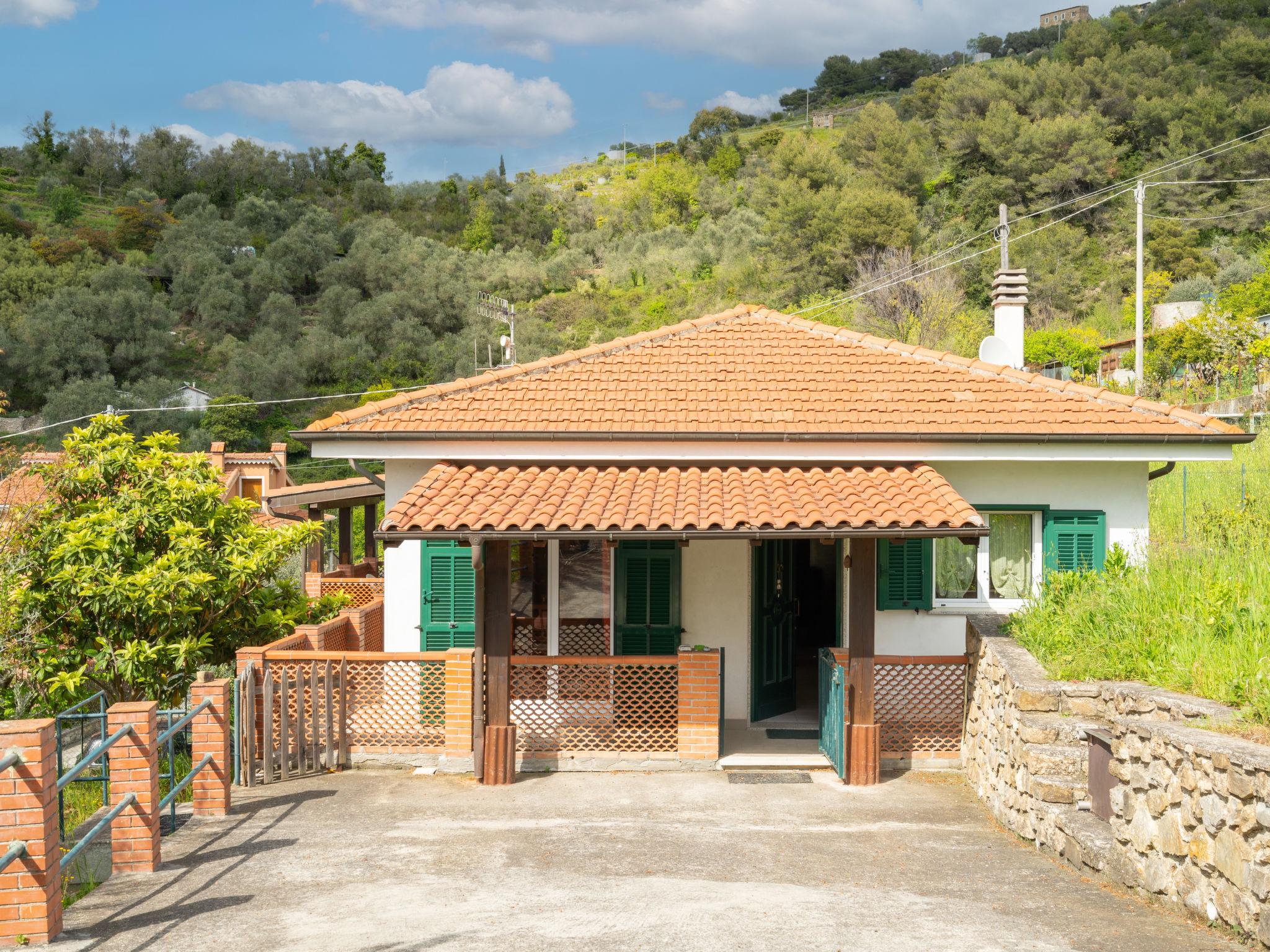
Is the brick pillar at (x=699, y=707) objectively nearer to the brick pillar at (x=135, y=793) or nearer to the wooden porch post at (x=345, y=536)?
the brick pillar at (x=135, y=793)

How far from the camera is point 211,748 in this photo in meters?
8.20

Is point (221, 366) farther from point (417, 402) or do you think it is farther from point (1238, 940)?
point (1238, 940)

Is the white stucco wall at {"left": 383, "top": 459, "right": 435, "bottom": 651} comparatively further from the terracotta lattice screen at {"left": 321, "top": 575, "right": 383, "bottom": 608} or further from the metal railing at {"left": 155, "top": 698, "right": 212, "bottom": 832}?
the terracotta lattice screen at {"left": 321, "top": 575, "right": 383, "bottom": 608}

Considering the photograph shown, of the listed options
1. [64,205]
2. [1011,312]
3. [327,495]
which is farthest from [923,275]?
[64,205]

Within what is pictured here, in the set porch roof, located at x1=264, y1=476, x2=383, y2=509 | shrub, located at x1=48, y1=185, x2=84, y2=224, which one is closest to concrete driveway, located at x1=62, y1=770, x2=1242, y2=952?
porch roof, located at x1=264, y1=476, x2=383, y2=509

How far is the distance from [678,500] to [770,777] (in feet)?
9.25

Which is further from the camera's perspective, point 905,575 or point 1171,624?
point 905,575

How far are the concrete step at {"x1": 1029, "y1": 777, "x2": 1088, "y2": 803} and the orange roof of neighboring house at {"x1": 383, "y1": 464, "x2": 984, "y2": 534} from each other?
2338mm

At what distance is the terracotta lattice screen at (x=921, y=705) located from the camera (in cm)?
1038

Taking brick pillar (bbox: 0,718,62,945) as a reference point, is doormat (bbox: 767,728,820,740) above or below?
below

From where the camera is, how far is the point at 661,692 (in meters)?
10.4

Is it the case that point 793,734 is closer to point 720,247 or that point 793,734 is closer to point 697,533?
point 697,533

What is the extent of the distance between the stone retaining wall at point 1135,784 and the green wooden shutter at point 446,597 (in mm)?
5503

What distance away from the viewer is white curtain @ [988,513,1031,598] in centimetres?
1148
